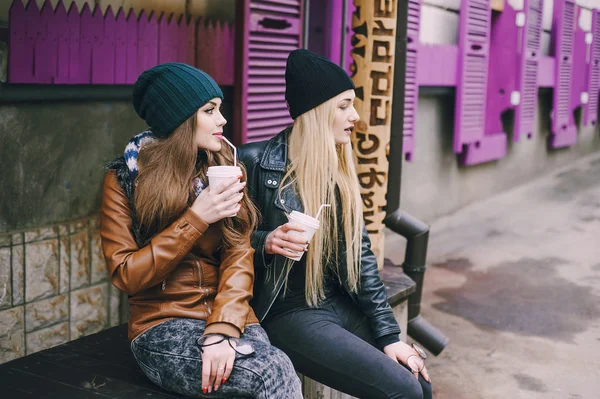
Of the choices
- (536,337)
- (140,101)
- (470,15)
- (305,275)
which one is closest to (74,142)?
(140,101)

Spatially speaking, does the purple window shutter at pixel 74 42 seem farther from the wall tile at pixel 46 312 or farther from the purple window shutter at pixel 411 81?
the purple window shutter at pixel 411 81

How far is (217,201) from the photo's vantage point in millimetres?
2697

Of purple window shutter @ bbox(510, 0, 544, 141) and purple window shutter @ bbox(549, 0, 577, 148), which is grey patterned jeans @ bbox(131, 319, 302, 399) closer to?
purple window shutter @ bbox(510, 0, 544, 141)

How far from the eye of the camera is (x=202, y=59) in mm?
5023

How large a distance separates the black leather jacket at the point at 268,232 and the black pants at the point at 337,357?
110 mm

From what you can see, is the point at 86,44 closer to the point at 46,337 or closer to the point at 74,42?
the point at 74,42

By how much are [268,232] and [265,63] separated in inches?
104

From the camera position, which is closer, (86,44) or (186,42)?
(86,44)

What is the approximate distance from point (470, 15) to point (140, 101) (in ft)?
23.3

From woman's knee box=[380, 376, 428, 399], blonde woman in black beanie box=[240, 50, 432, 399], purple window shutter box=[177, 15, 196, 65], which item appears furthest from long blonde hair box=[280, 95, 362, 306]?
purple window shutter box=[177, 15, 196, 65]

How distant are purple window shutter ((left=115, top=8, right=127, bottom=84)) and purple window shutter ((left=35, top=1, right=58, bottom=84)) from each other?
Result: 1.49ft

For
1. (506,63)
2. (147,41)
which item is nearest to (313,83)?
(147,41)

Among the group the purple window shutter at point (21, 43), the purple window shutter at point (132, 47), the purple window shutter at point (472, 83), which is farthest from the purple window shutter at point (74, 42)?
the purple window shutter at point (472, 83)

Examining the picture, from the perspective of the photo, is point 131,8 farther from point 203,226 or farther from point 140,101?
point 203,226
